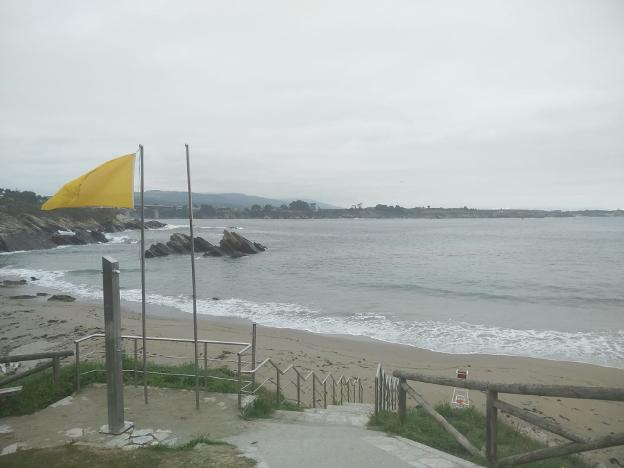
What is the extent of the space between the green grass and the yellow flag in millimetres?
5043

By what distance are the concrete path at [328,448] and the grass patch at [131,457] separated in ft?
0.94

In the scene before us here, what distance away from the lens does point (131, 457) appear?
4531 millimetres

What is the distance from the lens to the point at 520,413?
4395 mm

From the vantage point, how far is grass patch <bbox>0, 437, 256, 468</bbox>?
4.33 m

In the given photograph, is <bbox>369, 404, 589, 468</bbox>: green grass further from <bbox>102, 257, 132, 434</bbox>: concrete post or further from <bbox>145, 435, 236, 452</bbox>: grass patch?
<bbox>102, 257, 132, 434</bbox>: concrete post

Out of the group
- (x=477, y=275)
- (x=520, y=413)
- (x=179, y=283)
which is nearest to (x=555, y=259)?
(x=477, y=275)

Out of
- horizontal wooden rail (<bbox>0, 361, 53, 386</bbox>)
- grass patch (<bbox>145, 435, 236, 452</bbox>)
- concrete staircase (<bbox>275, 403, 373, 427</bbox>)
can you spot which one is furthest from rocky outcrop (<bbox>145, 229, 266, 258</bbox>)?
grass patch (<bbox>145, 435, 236, 452</bbox>)

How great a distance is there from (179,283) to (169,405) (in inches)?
1105

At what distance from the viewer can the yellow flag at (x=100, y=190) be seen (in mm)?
5199

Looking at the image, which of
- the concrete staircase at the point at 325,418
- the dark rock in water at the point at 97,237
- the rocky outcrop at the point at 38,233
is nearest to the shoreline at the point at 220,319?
the concrete staircase at the point at 325,418

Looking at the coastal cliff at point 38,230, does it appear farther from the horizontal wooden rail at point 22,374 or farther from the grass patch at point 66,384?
the horizontal wooden rail at point 22,374

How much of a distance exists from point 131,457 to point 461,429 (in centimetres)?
530

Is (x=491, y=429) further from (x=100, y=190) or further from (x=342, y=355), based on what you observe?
(x=342, y=355)

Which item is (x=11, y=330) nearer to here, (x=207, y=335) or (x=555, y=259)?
(x=207, y=335)
